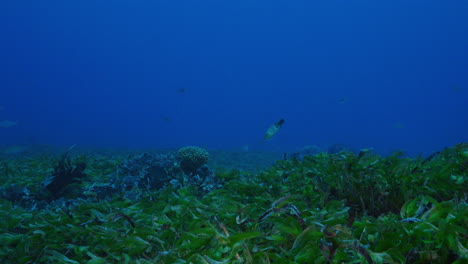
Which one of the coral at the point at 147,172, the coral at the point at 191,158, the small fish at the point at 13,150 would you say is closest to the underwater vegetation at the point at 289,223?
the coral at the point at 147,172

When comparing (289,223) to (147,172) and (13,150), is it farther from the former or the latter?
(13,150)

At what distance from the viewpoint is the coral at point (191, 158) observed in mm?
5840

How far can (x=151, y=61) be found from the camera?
190625 mm

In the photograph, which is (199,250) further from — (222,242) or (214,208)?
(214,208)

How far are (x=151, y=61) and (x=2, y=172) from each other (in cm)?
19531

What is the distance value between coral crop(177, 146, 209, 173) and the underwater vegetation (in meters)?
1.58

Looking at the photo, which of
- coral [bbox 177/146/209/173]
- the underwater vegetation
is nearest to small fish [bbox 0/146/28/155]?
coral [bbox 177/146/209/173]

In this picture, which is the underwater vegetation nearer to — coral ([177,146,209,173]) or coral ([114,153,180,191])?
coral ([114,153,180,191])

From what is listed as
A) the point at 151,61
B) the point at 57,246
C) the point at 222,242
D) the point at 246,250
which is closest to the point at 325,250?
the point at 246,250

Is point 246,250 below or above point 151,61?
below

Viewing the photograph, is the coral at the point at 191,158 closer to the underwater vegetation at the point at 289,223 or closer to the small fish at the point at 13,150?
the underwater vegetation at the point at 289,223

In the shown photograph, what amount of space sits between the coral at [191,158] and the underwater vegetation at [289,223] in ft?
5.17

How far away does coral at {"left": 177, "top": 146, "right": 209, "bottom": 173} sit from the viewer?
5840mm

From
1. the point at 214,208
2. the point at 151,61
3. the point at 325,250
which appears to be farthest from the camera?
the point at 151,61
